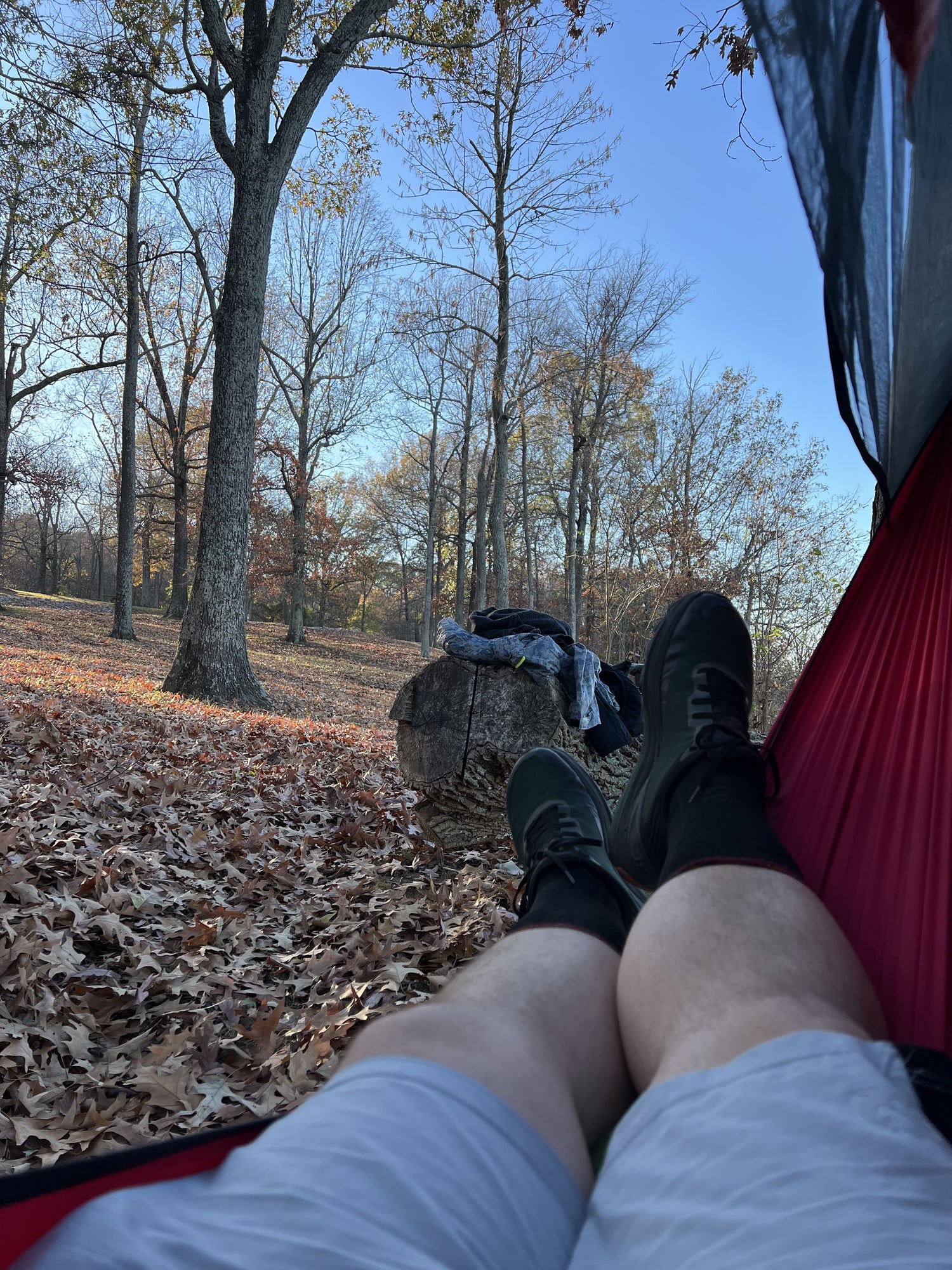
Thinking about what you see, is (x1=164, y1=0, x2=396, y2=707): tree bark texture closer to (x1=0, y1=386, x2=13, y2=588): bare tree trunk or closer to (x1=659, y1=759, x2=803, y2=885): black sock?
(x1=659, y1=759, x2=803, y2=885): black sock

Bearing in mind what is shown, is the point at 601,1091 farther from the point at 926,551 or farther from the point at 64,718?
the point at 64,718

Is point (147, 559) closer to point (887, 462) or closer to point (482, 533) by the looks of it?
point (482, 533)

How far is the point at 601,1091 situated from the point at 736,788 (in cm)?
59

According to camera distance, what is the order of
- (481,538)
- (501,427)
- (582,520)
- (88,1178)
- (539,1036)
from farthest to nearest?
(481,538) < (582,520) < (501,427) < (539,1036) < (88,1178)

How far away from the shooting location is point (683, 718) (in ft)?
5.27

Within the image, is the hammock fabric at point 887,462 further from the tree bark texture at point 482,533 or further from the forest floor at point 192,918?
the tree bark texture at point 482,533

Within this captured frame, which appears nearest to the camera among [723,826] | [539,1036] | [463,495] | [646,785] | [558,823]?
[539,1036]

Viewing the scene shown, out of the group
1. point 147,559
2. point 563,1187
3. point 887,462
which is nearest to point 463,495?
point 147,559

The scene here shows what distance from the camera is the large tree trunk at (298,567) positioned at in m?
18.2

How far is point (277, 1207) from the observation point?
22.1 inches

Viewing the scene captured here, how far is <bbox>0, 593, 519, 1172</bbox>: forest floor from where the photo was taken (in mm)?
1536

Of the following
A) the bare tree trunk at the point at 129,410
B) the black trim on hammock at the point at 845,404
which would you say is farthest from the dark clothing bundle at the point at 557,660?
the bare tree trunk at the point at 129,410

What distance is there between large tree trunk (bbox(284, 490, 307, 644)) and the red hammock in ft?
57.0

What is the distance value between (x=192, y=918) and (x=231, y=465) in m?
5.02
